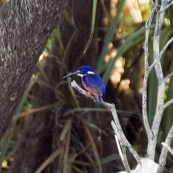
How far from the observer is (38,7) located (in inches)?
61.5

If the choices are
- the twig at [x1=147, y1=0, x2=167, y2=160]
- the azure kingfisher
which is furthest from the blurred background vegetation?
the twig at [x1=147, y1=0, x2=167, y2=160]

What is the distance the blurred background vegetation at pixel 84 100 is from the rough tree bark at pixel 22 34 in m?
0.52

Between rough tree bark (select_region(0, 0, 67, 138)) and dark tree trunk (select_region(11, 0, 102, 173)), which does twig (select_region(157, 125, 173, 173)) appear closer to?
rough tree bark (select_region(0, 0, 67, 138))

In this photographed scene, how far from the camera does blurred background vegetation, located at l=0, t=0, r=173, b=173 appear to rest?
217cm

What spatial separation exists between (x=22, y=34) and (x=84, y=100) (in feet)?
2.77


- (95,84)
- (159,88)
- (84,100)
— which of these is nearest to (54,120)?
(84,100)

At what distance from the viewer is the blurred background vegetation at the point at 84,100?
7.13ft

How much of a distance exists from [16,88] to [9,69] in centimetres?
7

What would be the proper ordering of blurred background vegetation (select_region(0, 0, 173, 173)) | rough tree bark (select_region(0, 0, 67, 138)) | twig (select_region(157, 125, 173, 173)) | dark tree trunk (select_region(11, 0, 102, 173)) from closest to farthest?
1. twig (select_region(157, 125, 173, 173))
2. rough tree bark (select_region(0, 0, 67, 138))
3. blurred background vegetation (select_region(0, 0, 173, 173))
4. dark tree trunk (select_region(11, 0, 102, 173))

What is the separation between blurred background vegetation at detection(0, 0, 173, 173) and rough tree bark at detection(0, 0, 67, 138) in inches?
20.3

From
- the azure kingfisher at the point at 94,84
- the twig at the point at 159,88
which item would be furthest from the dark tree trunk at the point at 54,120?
the twig at the point at 159,88

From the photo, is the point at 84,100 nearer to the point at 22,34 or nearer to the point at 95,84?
the point at 95,84

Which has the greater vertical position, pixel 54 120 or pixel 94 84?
pixel 94 84

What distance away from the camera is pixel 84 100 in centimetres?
237
